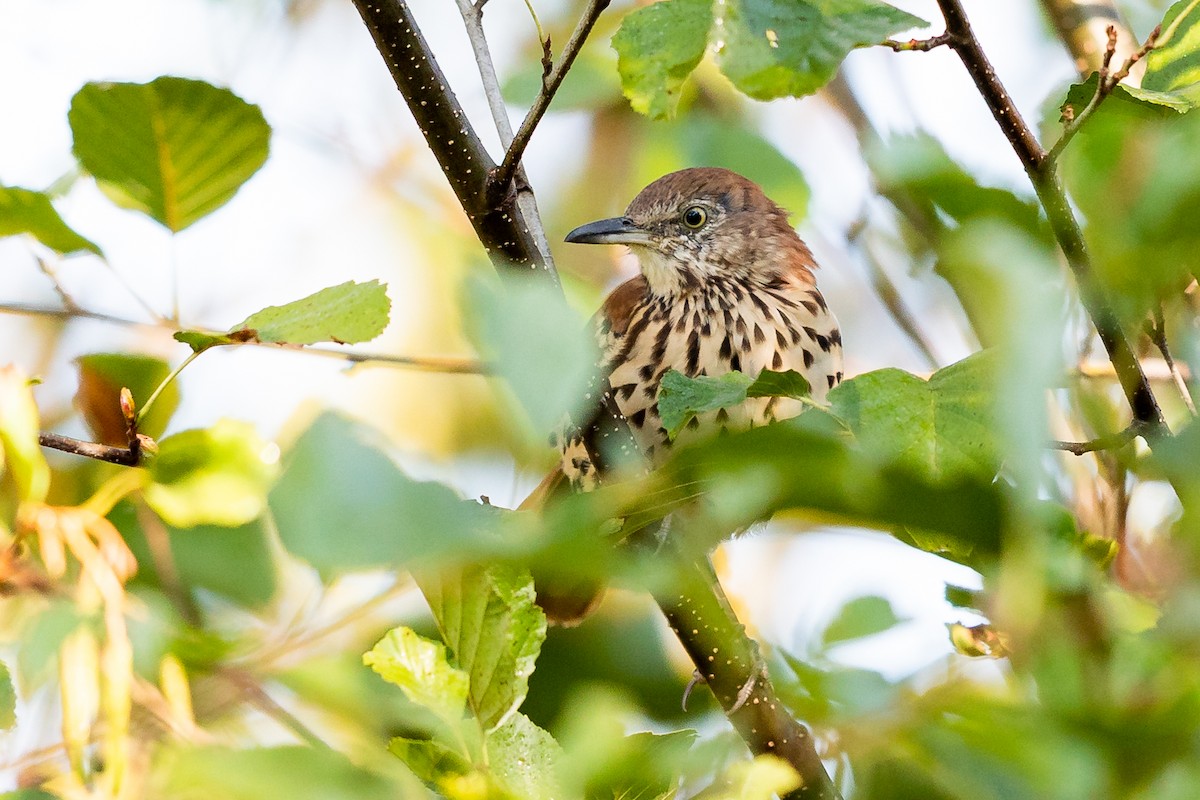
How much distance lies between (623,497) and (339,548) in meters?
0.22


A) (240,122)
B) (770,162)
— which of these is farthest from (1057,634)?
(770,162)

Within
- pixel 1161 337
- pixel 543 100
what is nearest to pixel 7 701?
pixel 543 100

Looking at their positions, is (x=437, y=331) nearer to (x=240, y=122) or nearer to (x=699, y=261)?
(x=699, y=261)

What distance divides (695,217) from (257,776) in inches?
139

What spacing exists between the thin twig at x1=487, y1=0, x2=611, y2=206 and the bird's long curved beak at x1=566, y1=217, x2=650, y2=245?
191 centimetres

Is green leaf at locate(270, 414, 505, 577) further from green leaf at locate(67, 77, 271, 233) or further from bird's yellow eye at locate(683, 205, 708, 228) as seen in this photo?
bird's yellow eye at locate(683, 205, 708, 228)

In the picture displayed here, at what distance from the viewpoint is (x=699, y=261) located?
3.95 metres

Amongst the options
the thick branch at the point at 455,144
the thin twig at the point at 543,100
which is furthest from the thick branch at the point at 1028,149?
the thick branch at the point at 455,144

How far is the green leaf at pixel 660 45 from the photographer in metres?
1.48

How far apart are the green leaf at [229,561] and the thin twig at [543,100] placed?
1.93ft

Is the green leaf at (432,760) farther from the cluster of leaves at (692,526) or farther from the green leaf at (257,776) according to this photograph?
the green leaf at (257,776)

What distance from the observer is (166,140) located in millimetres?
1551

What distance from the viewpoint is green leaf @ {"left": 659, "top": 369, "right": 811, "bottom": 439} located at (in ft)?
3.74

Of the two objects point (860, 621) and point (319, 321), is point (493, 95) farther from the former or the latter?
point (860, 621)
